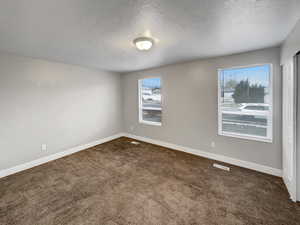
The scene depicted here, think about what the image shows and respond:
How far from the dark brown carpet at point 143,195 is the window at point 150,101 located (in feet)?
5.50

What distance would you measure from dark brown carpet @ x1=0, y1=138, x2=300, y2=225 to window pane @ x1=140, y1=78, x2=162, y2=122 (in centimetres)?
172

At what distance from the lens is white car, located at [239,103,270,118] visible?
2.62m

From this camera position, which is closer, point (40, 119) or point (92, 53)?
point (92, 53)

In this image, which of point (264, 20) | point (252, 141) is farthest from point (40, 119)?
point (252, 141)

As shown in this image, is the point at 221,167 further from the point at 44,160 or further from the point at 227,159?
the point at 44,160

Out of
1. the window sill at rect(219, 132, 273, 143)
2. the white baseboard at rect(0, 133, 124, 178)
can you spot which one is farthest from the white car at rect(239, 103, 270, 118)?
the white baseboard at rect(0, 133, 124, 178)

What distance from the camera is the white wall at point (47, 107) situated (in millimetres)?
2646

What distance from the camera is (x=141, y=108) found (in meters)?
4.74

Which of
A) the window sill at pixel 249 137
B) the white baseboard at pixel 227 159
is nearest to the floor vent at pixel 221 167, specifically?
the white baseboard at pixel 227 159

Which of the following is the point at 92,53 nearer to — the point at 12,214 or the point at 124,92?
the point at 124,92

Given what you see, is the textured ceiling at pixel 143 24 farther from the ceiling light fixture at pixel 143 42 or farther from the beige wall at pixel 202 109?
the beige wall at pixel 202 109

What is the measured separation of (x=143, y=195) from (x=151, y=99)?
300cm

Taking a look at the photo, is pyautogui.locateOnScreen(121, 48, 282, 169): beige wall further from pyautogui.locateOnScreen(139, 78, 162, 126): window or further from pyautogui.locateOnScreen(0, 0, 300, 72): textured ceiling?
pyautogui.locateOnScreen(0, 0, 300, 72): textured ceiling

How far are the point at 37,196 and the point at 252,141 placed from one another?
3930 mm
